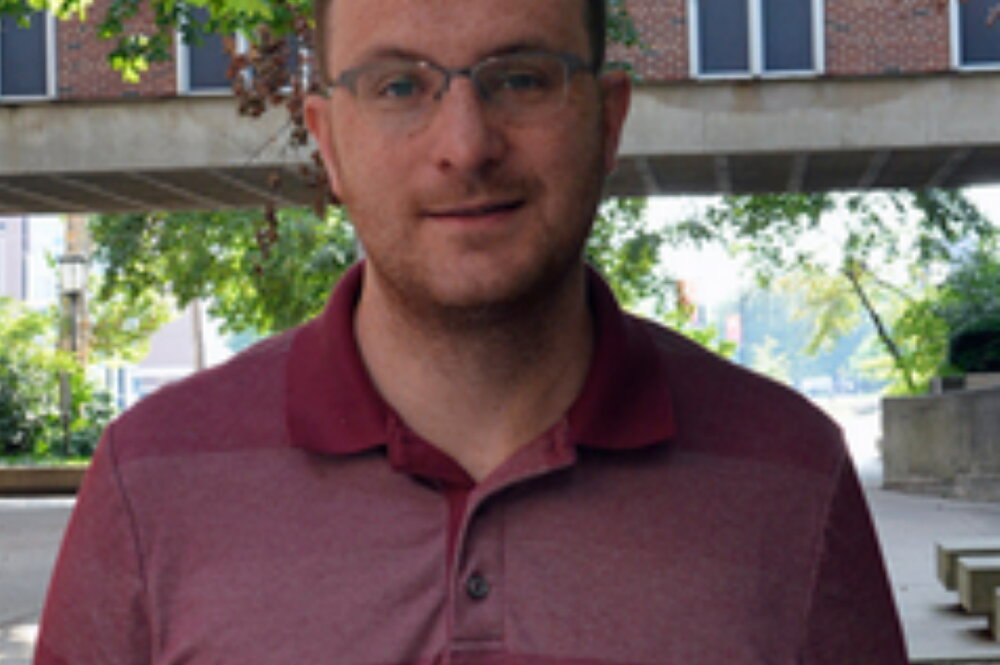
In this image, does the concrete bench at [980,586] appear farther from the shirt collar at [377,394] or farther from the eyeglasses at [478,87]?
the eyeglasses at [478,87]

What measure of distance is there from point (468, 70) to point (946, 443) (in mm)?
19706

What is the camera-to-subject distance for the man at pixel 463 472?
205 cm

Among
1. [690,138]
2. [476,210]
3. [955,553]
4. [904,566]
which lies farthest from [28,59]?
[476,210]

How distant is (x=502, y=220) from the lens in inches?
81.8

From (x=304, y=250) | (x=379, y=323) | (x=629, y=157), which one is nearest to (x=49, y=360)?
(x=304, y=250)

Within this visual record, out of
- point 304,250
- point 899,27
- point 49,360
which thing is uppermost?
point 899,27

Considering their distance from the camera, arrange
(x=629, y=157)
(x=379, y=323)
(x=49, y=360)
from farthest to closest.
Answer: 1. (x=49, y=360)
2. (x=629, y=157)
3. (x=379, y=323)

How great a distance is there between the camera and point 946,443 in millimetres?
20938

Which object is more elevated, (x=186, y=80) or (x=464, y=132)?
(x=186, y=80)

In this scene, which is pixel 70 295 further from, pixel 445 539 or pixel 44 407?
pixel 445 539

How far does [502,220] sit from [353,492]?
15.0 inches

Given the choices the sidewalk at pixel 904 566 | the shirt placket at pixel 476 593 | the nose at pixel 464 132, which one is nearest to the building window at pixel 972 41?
the sidewalk at pixel 904 566

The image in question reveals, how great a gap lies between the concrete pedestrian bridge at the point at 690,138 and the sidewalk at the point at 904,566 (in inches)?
179

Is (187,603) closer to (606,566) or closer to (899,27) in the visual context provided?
(606,566)
